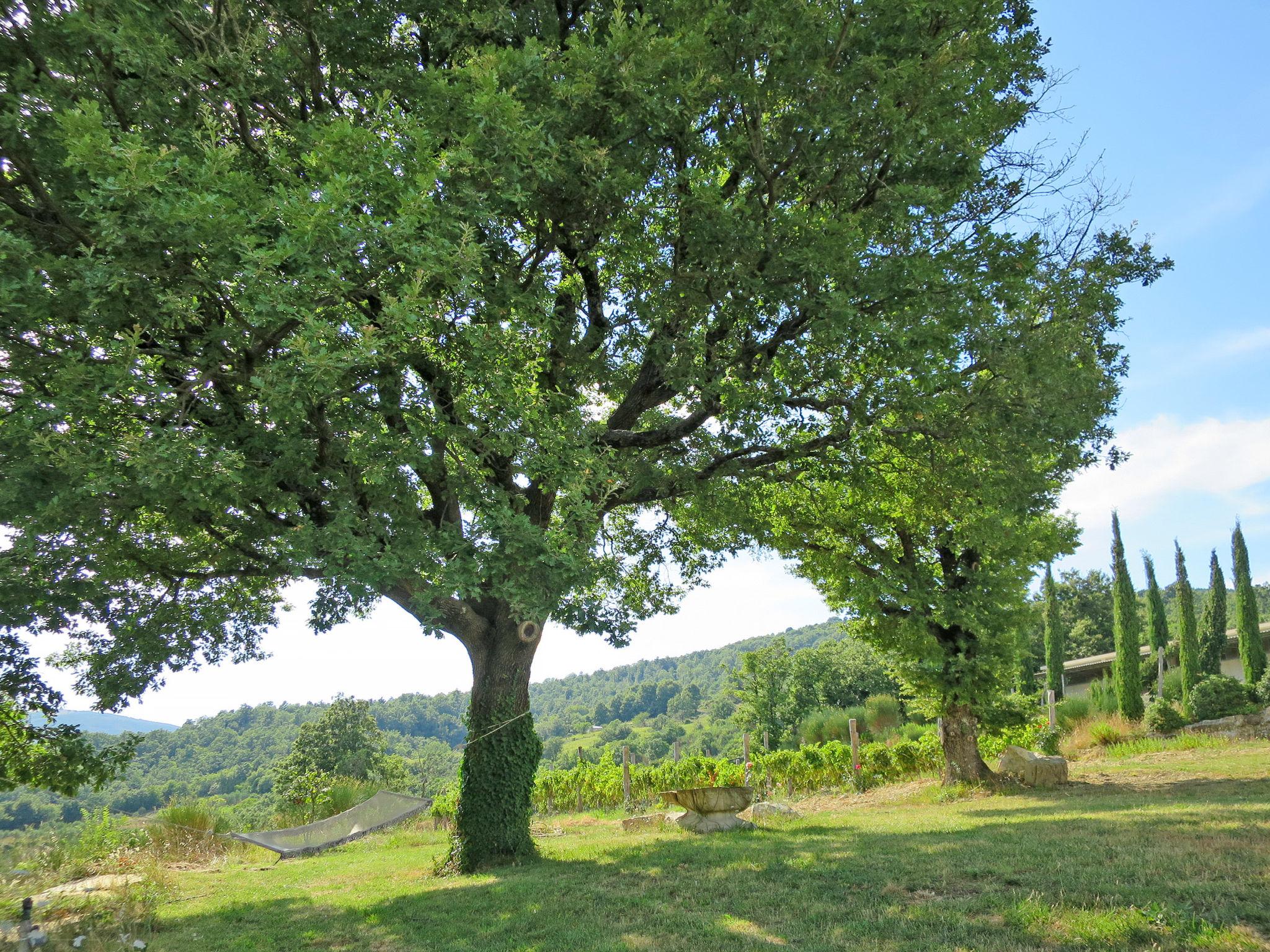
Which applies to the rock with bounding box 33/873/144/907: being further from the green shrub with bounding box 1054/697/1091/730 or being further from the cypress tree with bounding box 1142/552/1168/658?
the cypress tree with bounding box 1142/552/1168/658

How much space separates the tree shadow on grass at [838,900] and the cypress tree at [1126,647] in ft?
63.4

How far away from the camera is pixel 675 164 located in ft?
27.9

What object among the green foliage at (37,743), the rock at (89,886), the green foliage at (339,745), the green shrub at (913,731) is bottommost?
the green foliage at (339,745)

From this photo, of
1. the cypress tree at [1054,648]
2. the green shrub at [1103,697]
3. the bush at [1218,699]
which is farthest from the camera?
the cypress tree at [1054,648]

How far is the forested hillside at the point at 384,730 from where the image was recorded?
59.8ft

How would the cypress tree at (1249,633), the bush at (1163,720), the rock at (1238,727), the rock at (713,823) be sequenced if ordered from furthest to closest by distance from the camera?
the cypress tree at (1249,633)
the bush at (1163,720)
the rock at (1238,727)
the rock at (713,823)

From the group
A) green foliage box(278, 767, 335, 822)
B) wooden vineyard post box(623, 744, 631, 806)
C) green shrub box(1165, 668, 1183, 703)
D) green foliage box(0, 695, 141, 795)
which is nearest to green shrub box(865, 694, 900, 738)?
green shrub box(1165, 668, 1183, 703)

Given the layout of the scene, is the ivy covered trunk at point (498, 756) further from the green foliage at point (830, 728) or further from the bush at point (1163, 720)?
the bush at point (1163, 720)

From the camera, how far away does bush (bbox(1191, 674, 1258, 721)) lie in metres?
22.4

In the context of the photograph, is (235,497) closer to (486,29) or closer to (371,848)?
(486,29)

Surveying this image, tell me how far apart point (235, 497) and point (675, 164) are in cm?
587

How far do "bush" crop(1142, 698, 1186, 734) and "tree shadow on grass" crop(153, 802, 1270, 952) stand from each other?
1506 cm

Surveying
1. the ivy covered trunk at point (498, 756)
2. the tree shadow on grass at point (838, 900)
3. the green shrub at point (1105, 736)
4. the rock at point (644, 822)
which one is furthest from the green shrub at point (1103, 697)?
the ivy covered trunk at point (498, 756)

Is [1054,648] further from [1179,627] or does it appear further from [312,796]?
[312,796]
